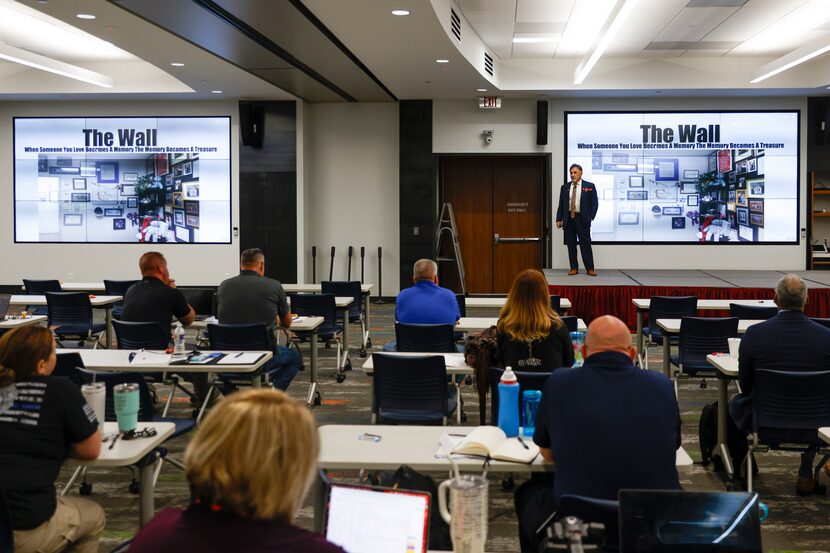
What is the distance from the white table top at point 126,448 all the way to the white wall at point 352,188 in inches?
407

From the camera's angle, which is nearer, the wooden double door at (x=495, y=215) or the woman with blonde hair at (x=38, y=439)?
the woman with blonde hair at (x=38, y=439)

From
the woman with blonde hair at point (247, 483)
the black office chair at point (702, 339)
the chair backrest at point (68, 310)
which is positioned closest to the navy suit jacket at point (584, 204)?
the black office chair at point (702, 339)

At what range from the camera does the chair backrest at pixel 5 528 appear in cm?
256

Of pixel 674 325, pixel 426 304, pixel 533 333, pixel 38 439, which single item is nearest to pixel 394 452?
pixel 38 439

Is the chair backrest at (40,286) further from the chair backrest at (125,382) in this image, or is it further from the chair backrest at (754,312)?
the chair backrest at (754,312)

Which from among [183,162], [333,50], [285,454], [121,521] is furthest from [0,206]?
[285,454]

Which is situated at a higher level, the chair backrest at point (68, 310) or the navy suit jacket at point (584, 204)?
the navy suit jacket at point (584, 204)

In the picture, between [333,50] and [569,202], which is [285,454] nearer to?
[333,50]

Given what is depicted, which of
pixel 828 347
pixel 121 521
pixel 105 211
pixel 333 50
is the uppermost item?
pixel 333 50

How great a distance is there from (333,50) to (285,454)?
8.42 meters

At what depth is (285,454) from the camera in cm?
147

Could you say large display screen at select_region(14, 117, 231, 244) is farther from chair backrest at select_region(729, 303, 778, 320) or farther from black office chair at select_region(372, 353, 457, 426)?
black office chair at select_region(372, 353, 457, 426)

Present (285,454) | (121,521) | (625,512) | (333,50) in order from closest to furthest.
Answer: (285,454) → (625,512) → (121,521) → (333,50)

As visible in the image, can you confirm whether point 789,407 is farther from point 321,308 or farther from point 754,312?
point 321,308
